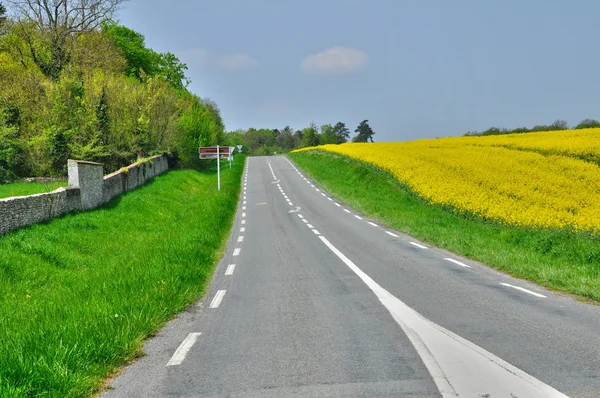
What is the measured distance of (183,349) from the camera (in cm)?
562

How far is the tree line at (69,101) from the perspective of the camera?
88.6ft

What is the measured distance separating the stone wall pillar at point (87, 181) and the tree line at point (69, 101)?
6.26 metres

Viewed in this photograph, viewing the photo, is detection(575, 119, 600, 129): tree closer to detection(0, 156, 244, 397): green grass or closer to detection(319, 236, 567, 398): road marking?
detection(0, 156, 244, 397): green grass

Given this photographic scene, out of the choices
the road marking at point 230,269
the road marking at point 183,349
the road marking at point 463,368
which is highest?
the road marking at point 463,368

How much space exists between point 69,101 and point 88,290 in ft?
81.8

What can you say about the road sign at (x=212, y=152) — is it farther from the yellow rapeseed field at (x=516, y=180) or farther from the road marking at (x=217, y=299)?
the road marking at (x=217, y=299)

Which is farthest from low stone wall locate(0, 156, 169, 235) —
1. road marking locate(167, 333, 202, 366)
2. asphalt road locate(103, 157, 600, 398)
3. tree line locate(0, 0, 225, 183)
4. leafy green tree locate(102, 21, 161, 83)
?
leafy green tree locate(102, 21, 161, 83)

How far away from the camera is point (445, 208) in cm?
2311

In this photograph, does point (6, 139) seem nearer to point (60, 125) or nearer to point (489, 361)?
point (60, 125)

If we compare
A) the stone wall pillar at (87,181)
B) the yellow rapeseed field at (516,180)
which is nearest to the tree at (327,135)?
the yellow rapeseed field at (516,180)

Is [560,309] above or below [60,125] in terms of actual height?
below

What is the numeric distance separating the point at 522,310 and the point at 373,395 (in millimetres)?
4031

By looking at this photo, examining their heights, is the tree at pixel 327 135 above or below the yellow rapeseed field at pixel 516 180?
above

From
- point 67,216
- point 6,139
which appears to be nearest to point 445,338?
point 67,216
